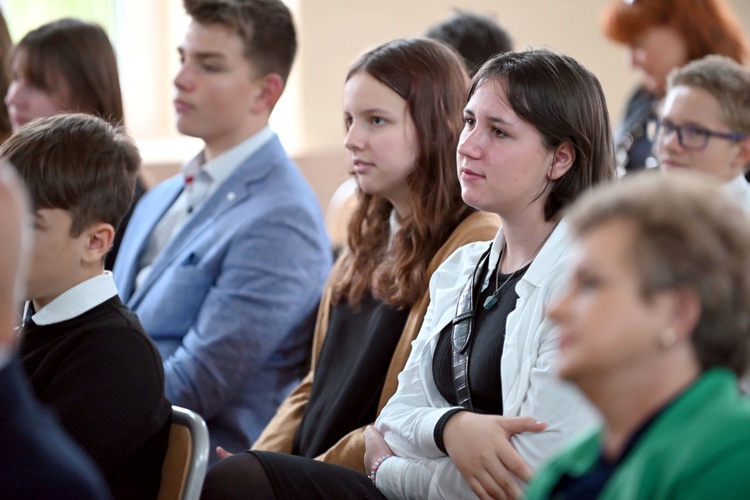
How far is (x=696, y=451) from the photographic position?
95 centimetres

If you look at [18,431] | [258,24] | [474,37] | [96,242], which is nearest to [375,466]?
Answer: [96,242]

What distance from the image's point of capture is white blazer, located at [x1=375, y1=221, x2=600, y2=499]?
1.67 metres

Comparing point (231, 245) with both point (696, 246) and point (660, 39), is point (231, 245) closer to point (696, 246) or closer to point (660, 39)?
point (696, 246)

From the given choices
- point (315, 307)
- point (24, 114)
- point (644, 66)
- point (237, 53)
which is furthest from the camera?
point (644, 66)

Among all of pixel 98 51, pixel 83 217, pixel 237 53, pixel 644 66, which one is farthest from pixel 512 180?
pixel 644 66

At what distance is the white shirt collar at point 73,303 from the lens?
1.75 meters

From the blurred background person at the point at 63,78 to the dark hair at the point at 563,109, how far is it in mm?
1718

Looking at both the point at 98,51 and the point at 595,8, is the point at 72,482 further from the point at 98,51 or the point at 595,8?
the point at 595,8

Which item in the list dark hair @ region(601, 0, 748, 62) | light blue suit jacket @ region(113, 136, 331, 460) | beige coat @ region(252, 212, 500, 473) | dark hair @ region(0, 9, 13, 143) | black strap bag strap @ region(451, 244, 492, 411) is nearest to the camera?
black strap bag strap @ region(451, 244, 492, 411)

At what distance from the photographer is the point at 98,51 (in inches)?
128

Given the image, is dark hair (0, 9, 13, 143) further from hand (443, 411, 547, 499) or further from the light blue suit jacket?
hand (443, 411, 547, 499)

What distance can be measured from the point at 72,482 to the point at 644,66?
3206 millimetres

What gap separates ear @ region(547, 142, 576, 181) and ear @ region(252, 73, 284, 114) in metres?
1.30

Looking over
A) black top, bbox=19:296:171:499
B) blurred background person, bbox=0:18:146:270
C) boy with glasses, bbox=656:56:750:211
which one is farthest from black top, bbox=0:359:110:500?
blurred background person, bbox=0:18:146:270
